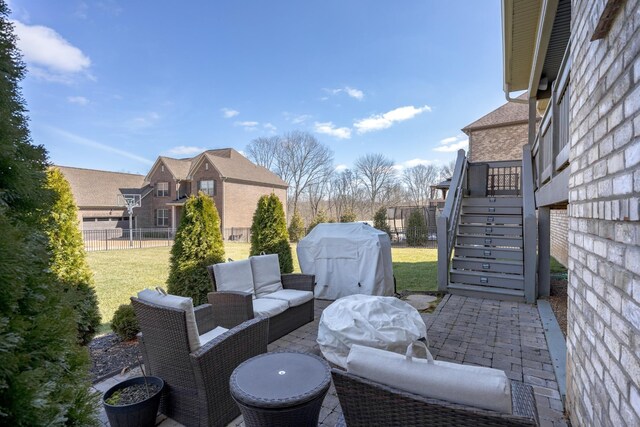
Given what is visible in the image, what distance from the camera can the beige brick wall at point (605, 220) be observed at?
47.9 inches

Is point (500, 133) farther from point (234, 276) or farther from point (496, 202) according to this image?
point (234, 276)

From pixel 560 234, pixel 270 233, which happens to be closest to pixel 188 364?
pixel 270 233

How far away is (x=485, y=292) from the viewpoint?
623cm

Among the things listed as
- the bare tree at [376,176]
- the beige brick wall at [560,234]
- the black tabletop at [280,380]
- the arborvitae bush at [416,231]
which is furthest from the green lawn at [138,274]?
the bare tree at [376,176]

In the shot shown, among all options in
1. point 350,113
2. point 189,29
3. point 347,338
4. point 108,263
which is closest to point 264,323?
point 347,338

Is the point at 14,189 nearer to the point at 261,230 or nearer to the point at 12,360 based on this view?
the point at 12,360

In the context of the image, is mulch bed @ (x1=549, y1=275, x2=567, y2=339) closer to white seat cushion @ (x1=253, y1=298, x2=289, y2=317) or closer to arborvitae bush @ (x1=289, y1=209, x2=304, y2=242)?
white seat cushion @ (x1=253, y1=298, x2=289, y2=317)

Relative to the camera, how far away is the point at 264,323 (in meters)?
3.04

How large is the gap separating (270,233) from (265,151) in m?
29.0

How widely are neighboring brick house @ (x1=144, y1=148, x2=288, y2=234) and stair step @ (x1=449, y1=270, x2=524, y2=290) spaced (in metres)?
19.4

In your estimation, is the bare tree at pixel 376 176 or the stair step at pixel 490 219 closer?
the stair step at pixel 490 219

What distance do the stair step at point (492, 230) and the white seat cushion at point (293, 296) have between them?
4632mm

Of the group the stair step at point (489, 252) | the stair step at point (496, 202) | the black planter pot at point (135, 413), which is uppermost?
the stair step at point (496, 202)

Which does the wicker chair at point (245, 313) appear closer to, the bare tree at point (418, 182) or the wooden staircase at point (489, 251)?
the wooden staircase at point (489, 251)
